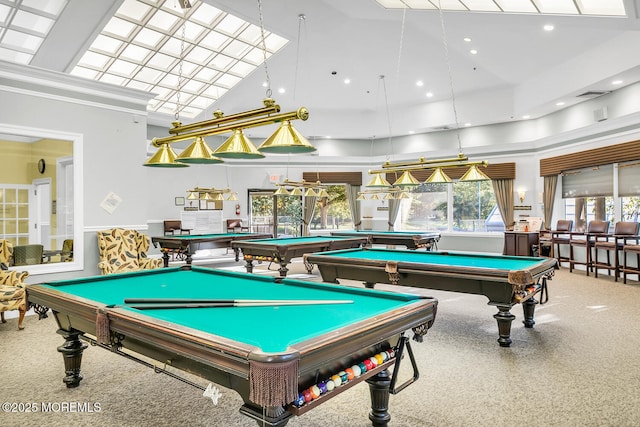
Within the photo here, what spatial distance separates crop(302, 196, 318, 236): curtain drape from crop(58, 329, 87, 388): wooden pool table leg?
1027 cm

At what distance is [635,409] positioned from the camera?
106 inches

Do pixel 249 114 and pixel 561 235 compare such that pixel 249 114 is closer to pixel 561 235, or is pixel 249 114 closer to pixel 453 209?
pixel 561 235

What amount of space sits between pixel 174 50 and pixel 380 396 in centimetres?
786

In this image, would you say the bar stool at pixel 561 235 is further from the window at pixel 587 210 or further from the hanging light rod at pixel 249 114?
the hanging light rod at pixel 249 114

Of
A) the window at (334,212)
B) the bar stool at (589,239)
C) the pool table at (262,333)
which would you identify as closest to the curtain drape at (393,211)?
the window at (334,212)

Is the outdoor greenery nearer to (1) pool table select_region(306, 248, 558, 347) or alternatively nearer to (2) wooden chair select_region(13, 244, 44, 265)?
(1) pool table select_region(306, 248, 558, 347)

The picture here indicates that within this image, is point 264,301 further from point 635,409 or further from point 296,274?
point 296,274

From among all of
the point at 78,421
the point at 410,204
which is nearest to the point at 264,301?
the point at 78,421

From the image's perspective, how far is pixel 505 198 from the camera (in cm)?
1101

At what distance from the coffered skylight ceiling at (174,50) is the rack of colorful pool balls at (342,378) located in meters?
5.59

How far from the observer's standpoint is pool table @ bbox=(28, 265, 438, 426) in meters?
1.56

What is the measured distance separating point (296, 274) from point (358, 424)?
6021mm

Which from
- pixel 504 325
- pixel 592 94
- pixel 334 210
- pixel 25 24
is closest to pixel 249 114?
pixel 504 325

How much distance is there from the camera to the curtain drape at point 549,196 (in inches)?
386
